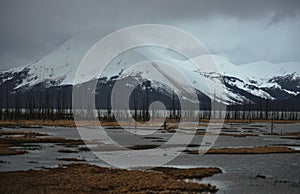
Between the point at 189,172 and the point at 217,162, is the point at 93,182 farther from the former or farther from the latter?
the point at 217,162

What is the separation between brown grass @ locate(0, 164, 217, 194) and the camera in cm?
2542

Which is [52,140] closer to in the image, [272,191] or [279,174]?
[279,174]

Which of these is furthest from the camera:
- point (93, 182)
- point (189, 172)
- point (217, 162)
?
point (217, 162)

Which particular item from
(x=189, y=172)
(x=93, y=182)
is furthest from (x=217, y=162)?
(x=93, y=182)

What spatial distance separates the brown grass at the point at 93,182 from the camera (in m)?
25.4

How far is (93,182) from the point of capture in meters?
27.7

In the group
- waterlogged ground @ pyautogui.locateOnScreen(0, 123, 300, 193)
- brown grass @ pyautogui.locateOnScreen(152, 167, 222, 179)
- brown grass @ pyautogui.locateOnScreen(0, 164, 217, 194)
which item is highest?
brown grass @ pyautogui.locateOnScreen(0, 164, 217, 194)

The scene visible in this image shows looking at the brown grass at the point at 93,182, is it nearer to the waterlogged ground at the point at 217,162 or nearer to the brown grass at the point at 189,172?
the brown grass at the point at 189,172

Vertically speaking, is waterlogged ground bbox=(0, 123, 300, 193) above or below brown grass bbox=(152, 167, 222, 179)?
below

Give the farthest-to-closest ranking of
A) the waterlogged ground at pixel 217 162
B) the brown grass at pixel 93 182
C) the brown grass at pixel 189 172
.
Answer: the brown grass at pixel 189 172 < the waterlogged ground at pixel 217 162 < the brown grass at pixel 93 182

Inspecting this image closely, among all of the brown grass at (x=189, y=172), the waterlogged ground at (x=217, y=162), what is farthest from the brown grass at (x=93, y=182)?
the waterlogged ground at (x=217, y=162)

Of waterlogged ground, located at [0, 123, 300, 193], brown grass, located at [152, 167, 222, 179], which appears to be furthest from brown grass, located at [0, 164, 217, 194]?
waterlogged ground, located at [0, 123, 300, 193]

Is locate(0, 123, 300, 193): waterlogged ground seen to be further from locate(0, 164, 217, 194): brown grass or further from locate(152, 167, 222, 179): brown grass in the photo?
locate(0, 164, 217, 194): brown grass

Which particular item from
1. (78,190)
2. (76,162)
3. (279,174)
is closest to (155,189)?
(78,190)
